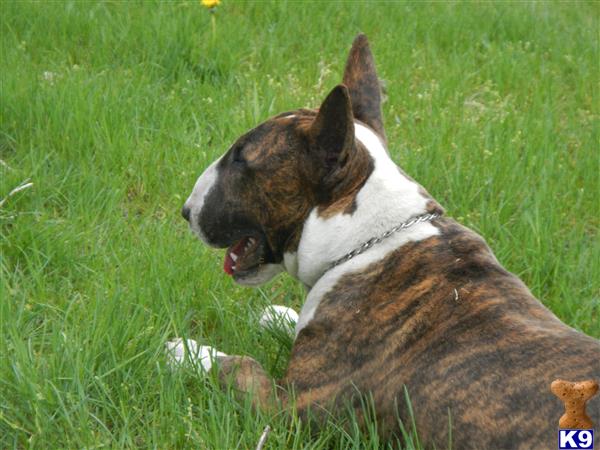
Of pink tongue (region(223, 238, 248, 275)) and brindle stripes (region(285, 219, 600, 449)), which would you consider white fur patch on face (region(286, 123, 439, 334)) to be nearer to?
brindle stripes (region(285, 219, 600, 449))

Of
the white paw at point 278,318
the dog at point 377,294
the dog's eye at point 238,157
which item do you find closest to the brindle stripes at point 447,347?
the dog at point 377,294

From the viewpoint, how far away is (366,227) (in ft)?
11.3

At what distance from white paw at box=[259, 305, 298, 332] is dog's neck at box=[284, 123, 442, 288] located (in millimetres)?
480

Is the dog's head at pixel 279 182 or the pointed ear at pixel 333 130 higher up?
the pointed ear at pixel 333 130

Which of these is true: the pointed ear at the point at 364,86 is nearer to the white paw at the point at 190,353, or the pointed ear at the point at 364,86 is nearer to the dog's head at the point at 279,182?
the dog's head at the point at 279,182

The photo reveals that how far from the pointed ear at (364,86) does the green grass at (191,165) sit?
967mm

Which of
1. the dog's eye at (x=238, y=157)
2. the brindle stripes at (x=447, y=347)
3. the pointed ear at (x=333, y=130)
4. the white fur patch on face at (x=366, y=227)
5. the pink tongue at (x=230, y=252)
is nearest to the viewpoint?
the brindle stripes at (x=447, y=347)

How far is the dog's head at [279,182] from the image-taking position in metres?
3.46

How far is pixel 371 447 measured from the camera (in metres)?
3.18

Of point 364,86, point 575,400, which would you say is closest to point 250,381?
point 575,400

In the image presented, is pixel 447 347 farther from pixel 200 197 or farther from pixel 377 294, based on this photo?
pixel 200 197

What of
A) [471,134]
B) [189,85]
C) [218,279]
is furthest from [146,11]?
[218,279]

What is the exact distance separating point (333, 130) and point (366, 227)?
14.7 inches

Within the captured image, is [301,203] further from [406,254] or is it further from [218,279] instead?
[218,279]
